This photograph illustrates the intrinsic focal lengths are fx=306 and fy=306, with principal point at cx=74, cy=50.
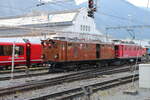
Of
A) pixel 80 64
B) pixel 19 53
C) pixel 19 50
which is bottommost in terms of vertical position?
pixel 80 64

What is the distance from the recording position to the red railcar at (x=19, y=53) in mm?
28125

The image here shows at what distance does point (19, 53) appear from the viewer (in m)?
30.1

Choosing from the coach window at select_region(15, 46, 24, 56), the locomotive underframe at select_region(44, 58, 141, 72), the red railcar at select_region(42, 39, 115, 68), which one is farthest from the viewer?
the coach window at select_region(15, 46, 24, 56)

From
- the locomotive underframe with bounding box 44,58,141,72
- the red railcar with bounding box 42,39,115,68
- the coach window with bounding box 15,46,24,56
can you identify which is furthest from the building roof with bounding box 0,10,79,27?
the coach window with bounding box 15,46,24,56

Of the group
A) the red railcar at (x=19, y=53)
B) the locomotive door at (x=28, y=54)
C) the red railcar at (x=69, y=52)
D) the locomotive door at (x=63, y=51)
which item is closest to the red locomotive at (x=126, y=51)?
the red railcar at (x=69, y=52)

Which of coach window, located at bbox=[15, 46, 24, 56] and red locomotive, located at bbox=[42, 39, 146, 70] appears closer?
red locomotive, located at bbox=[42, 39, 146, 70]

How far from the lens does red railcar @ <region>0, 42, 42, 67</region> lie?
28125mm

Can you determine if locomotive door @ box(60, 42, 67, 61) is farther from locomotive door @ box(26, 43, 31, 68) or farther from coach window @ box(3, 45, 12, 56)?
locomotive door @ box(26, 43, 31, 68)

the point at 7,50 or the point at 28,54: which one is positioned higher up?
the point at 7,50

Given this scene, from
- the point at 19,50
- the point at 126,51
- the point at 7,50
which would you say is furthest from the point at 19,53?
the point at 126,51

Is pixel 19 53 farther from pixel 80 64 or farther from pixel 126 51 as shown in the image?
pixel 126 51

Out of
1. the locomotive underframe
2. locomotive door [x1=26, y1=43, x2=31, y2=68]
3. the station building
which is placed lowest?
the locomotive underframe

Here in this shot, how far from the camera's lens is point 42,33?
50.4 meters

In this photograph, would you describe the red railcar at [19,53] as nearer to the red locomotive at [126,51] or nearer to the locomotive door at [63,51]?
the locomotive door at [63,51]
